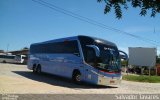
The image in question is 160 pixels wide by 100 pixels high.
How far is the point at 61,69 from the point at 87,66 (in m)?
4.01

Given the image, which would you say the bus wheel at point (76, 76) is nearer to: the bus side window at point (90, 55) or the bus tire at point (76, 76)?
the bus tire at point (76, 76)

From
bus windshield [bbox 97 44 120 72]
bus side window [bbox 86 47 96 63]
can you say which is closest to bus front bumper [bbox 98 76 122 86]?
bus windshield [bbox 97 44 120 72]

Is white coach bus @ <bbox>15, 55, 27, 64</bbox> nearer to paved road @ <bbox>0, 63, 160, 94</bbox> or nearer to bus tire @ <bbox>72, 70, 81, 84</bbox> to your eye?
paved road @ <bbox>0, 63, 160, 94</bbox>

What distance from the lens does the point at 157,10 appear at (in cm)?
477

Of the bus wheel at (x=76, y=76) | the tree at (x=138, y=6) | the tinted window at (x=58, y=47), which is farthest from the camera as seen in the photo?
the tinted window at (x=58, y=47)

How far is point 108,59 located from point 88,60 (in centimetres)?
129

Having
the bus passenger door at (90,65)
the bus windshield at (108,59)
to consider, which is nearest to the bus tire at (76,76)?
the bus passenger door at (90,65)

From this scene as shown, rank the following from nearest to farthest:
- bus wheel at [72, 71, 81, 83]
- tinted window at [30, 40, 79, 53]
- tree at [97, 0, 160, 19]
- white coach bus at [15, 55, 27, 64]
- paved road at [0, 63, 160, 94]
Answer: tree at [97, 0, 160, 19]
paved road at [0, 63, 160, 94]
bus wheel at [72, 71, 81, 83]
tinted window at [30, 40, 79, 53]
white coach bus at [15, 55, 27, 64]

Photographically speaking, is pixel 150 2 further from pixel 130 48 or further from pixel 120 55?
pixel 130 48

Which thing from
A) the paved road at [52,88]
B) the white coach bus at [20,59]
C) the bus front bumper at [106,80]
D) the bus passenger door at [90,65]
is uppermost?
the white coach bus at [20,59]

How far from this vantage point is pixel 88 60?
18.7 meters

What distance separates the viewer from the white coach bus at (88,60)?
18.3 m

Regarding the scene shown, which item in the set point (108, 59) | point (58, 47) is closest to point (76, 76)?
point (108, 59)

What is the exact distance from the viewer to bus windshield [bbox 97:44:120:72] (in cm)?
1842
